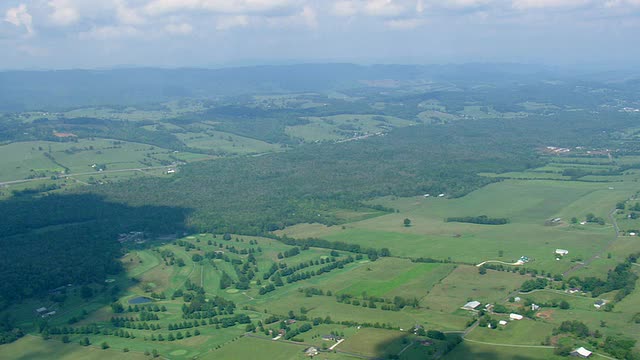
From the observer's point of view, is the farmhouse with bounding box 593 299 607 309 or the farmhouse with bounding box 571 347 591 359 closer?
the farmhouse with bounding box 571 347 591 359

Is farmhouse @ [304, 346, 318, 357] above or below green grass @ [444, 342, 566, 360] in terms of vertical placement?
below

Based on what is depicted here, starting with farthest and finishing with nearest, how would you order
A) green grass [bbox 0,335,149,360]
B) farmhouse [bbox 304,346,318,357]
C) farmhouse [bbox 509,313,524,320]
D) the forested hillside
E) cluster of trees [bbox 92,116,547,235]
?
the forested hillside
cluster of trees [bbox 92,116,547,235]
farmhouse [bbox 509,313,524,320]
green grass [bbox 0,335,149,360]
farmhouse [bbox 304,346,318,357]

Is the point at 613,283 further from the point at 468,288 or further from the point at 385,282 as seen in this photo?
the point at 385,282

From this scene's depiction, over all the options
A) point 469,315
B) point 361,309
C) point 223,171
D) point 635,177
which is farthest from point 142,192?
point 635,177

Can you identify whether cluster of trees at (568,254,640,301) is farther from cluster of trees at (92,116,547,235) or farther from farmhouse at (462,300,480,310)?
cluster of trees at (92,116,547,235)

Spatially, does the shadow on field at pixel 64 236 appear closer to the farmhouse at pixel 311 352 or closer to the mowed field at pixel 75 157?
the mowed field at pixel 75 157

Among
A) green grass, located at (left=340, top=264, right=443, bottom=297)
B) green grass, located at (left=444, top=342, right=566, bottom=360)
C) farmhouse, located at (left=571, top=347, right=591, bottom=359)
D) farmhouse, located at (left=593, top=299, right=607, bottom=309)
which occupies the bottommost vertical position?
green grass, located at (left=340, top=264, right=443, bottom=297)

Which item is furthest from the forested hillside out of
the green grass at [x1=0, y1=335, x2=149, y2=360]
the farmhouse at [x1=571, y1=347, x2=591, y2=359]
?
the farmhouse at [x1=571, y1=347, x2=591, y2=359]
